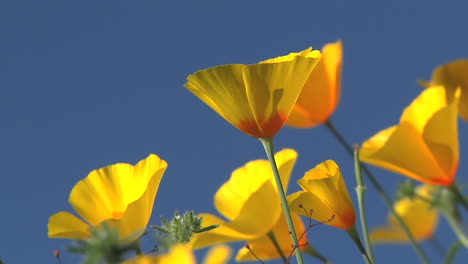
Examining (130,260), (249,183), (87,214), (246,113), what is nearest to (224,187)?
(249,183)

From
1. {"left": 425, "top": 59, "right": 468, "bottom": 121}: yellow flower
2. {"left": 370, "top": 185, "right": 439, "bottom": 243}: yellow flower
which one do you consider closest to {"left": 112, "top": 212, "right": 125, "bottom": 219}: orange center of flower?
{"left": 425, "top": 59, "right": 468, "bottom": 121}: yellow flower

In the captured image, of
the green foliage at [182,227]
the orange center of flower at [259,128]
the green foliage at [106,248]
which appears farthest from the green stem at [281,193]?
the green foliage at [106,248]

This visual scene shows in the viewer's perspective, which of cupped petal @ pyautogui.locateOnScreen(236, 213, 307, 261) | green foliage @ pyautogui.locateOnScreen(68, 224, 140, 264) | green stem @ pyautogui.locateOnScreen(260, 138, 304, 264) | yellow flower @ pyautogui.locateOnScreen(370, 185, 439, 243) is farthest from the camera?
yellow flower @ pyautogui.locateOnScreen(370, 185, 439, 243)

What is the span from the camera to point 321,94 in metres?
1.88

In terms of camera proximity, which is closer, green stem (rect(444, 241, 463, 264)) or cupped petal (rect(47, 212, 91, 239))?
green stem (rect(444, 241, 463, 264))

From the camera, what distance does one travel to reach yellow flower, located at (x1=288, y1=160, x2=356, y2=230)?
978mm

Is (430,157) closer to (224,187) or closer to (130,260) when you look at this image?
(224,187)

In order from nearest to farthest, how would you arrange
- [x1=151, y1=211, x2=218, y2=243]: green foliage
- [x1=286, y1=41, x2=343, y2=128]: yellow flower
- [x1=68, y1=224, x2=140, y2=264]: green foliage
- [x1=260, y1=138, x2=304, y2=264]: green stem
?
1. [x1=68, y1=224, x2=140, y2=264]: green foliage
2. [x1=260, y1=138, x2=304, y2=264]: green stem
3. [x1=151, y1=211, x2=218, y2=243]: green foliage
4. [x1=286, y1=41, x2=343, y2=128]: yellow flower

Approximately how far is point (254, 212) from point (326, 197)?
108mm

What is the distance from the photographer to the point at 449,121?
4.04 ft

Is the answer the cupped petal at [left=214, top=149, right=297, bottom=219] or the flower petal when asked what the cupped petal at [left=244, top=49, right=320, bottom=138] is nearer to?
the cupped petal at [left=214, top=149, right=297, bottom=219]

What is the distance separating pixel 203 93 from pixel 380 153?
1.14 ft

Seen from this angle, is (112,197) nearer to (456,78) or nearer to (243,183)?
(243,183)

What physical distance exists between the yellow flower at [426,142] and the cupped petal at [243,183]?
0.16 m
